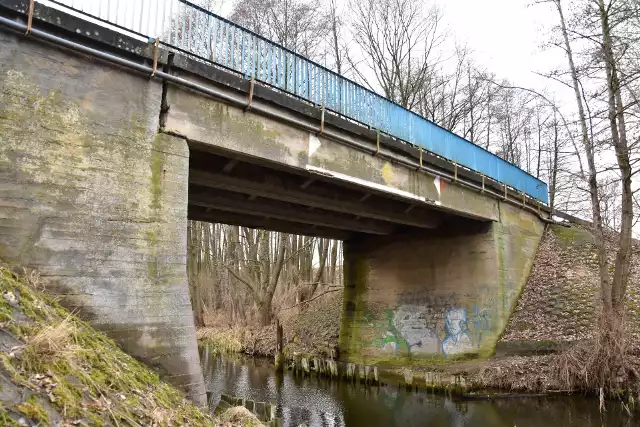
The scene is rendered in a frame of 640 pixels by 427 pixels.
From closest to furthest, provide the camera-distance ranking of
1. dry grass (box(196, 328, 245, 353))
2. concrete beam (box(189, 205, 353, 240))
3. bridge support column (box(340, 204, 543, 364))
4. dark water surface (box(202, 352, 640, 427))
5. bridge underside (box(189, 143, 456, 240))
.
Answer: bridge underside (box(189, 143, 456, 240)), dark water surface (box(202, 352, 640, 427)), concrete beam (box(189, 205, 353, 240)), bridge support column (box(340, 204, 543, 364)), dry grass (box(196, 328, 245, 353))

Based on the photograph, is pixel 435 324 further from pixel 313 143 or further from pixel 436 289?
pixel 313 143

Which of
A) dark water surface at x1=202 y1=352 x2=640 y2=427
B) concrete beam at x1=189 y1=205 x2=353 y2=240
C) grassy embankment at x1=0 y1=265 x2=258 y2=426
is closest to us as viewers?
grassy embankment at x1=0 y1=265 x2=258 y2=426

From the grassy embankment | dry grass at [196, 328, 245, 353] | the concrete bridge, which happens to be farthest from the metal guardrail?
dry grass at [196, 328, 245, 353]

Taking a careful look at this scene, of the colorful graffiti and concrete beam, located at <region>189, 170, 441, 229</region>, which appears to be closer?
concrete beam, located at <region>189, 170, 441, 229</region>

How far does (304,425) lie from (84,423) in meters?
6.67

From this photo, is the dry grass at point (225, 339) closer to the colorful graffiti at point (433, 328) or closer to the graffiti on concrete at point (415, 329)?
the colorful graffiti at point (433, 328)

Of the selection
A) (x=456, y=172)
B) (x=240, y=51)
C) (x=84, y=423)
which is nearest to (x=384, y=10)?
(x=456, y=172)

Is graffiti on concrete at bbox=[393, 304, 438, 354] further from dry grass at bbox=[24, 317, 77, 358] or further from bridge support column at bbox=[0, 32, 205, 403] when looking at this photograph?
dry grass at bbox=[24, 317, 77, 358]

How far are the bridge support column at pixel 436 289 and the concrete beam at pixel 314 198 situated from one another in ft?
4.13

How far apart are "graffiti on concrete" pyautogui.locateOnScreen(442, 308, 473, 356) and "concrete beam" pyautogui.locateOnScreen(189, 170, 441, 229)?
2.58 m

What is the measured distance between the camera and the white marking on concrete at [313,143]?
824 cm

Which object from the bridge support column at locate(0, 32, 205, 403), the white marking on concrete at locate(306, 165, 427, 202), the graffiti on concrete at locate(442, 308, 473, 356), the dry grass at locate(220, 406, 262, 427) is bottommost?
the dry grass at locate(220, 406, 262, 427)

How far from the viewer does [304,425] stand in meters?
8.96

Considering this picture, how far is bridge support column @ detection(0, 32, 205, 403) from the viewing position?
4.92 m
